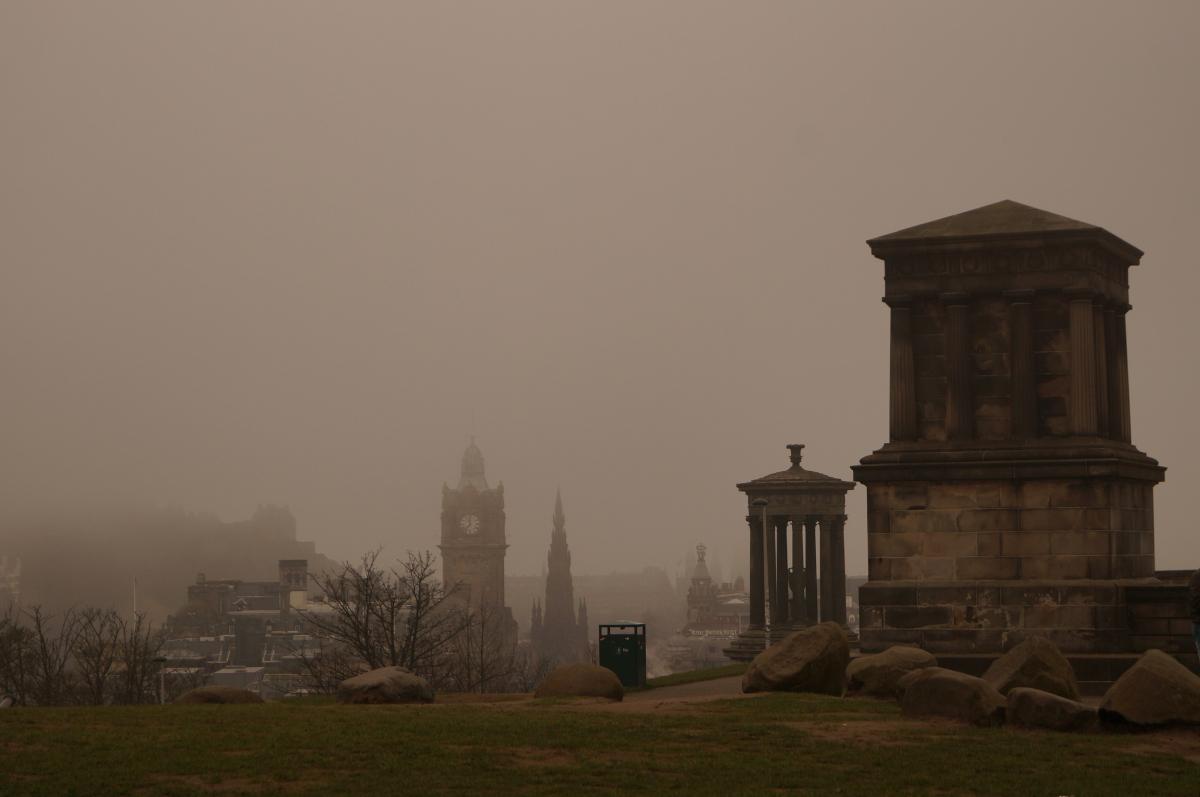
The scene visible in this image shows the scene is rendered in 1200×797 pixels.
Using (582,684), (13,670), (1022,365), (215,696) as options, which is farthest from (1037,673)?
(13,670)

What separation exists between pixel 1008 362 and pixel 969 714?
12353mm

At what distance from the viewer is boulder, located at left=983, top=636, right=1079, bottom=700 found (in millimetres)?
26156

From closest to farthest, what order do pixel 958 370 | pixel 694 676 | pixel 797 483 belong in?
pixel 958 370 → pixel 694 676 → pixel 797 483

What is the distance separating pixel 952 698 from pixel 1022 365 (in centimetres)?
1179

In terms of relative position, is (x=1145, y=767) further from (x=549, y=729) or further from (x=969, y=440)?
(x=969, y=440)

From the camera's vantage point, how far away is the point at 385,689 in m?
29.5

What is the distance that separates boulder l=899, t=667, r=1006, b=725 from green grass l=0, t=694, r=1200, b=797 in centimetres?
36

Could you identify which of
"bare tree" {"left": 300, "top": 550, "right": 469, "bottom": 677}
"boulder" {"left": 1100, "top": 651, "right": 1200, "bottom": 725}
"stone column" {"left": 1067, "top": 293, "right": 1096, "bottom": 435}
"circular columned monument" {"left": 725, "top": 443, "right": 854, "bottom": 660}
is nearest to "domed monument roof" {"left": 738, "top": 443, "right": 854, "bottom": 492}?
"circular columned monument" {"left": 725, "top": 443, "right": 854, "bottom": 660}

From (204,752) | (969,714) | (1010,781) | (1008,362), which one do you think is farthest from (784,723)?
(1008,362)

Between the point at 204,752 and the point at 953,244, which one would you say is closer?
the point at 204,752

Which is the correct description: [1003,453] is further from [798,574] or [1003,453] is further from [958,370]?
[798,574]

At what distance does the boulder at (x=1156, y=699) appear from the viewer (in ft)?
76.5

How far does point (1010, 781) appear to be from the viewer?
19.5 m

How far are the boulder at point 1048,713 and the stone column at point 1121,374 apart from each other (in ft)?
44.1
